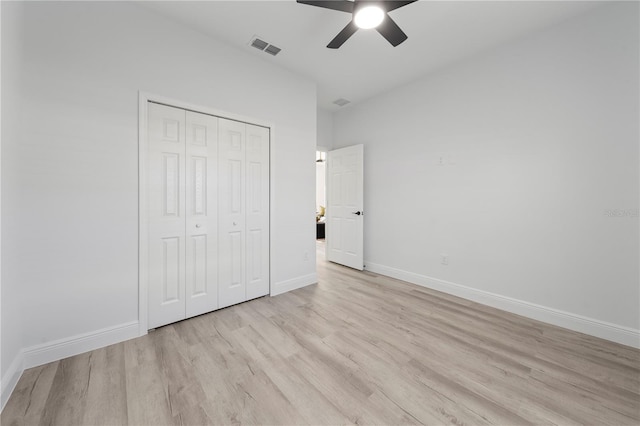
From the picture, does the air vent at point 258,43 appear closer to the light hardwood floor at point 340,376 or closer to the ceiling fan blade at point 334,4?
the ceiling fan blade at point 334,4

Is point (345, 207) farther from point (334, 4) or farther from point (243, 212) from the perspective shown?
point (334, 4)

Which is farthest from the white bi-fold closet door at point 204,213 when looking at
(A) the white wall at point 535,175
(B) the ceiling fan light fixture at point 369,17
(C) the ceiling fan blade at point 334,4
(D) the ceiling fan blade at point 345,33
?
(A) the white wall at point 535,175

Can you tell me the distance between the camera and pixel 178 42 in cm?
238

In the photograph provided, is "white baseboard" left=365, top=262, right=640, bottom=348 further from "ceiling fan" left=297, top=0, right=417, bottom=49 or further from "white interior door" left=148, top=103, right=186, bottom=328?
"white interior door" left=148, top=103, right=186, bottom=328

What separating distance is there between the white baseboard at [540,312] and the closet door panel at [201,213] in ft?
9.08

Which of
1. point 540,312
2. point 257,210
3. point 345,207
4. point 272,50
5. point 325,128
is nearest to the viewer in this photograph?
point 540,312

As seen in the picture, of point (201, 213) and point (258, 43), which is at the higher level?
point (258, 43)

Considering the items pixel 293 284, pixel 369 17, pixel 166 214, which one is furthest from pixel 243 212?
pixel 369 17

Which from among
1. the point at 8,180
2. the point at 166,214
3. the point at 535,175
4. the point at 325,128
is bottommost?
the point at 166,214

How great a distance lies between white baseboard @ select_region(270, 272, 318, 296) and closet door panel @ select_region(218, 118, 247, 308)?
409 millimetres

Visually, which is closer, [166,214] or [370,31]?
[166,214]

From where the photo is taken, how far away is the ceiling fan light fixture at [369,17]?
187 cm

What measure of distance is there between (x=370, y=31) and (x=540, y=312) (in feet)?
11.2

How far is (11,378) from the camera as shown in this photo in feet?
5.00
